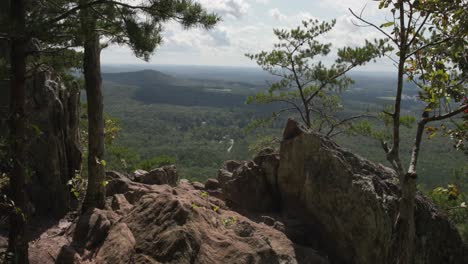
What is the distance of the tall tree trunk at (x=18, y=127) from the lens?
6.35 meters

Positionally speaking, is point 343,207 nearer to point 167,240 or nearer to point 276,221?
point 276,221

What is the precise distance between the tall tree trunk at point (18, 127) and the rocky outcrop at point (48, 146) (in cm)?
354

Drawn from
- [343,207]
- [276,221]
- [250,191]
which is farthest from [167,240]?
[250,191]

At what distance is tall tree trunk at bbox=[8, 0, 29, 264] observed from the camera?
6.35 m

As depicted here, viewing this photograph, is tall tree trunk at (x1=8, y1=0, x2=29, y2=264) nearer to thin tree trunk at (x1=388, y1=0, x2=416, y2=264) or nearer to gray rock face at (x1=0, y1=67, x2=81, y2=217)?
gray rock face at (x1=0, y1=67, x2=81, y2=217)

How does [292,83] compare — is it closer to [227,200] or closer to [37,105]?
[227,200]

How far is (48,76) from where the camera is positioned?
1091 centimetres

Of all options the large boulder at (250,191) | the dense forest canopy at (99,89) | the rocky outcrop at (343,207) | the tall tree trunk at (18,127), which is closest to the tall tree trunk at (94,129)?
the dense forest canopy at (99,89)

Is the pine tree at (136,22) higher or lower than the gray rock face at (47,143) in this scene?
higher

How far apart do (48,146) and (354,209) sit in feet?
27.2

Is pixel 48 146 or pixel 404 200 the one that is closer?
pixel 404 200

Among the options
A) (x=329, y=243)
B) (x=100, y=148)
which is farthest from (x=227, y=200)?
(x=100, y=148)

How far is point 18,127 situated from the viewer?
6465 millimetres

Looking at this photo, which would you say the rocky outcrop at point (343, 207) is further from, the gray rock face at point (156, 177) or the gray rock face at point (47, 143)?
the gray rock face at point (47, 143)
